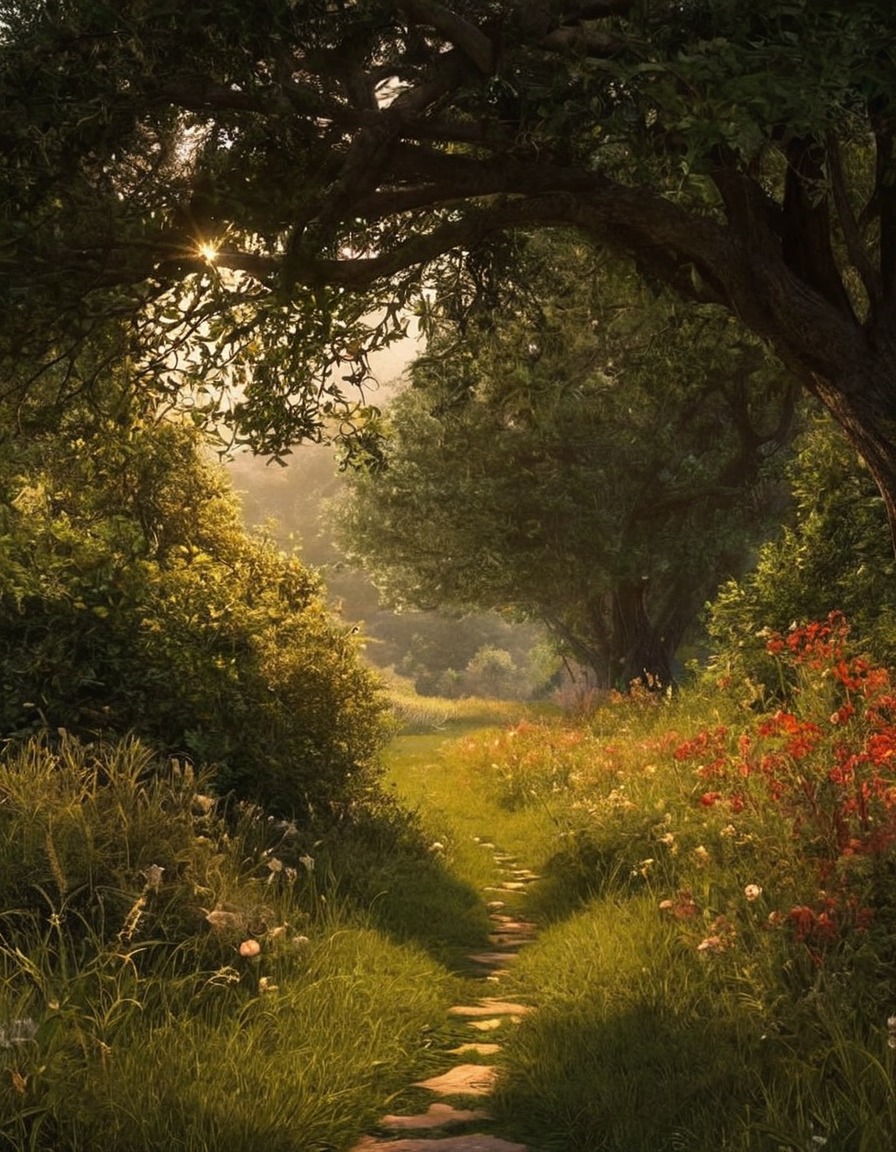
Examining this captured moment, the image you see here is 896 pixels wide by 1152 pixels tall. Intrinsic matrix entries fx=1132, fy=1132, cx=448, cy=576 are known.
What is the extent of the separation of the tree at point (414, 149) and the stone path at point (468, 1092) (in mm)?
4071

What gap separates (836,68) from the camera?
5.35m

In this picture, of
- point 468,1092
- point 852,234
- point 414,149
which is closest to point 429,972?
point 468,1092

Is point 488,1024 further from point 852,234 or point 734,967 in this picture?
point 852,234

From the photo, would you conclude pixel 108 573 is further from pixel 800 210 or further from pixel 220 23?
pixel 800 210

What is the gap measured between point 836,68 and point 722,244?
202cm

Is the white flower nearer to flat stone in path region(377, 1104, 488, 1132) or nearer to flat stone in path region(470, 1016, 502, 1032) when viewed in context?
flat stone in path region(377, 1104, 488, 1132)

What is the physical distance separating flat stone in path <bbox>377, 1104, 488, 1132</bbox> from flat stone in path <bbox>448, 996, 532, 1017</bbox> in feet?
4.29

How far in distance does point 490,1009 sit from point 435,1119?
5.65ft

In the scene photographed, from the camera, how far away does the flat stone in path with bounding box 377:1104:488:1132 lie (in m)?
5.15

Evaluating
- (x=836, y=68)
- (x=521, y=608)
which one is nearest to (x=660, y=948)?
(x=836, y=68)

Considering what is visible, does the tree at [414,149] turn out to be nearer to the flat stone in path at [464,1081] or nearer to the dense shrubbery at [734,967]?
the dense shrubbery at [734,967]

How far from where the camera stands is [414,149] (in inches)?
285

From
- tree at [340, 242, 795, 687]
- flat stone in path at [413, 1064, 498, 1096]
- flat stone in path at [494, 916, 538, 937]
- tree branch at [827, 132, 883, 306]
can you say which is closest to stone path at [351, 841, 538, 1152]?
flat stone in path at [413, 1064, 498, 1096]

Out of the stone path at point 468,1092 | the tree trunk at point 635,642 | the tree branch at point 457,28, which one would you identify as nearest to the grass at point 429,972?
the stone path at point 468,1092
